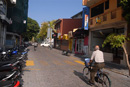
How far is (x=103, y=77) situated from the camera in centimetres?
493

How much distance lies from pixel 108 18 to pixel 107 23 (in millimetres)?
561

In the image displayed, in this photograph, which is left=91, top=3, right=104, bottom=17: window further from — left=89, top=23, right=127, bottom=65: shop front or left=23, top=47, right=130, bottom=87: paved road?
left=23, top=47, right=130, bottom=87: paved road

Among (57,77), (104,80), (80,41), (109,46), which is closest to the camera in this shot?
(104,80)

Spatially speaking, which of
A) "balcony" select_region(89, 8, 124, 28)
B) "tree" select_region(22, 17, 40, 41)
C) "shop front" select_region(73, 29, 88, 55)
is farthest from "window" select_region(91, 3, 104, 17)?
"tree" select_region(22, 17, 40, 41)

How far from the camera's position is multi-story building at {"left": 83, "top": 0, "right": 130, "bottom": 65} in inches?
488

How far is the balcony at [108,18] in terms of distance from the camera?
1222cm

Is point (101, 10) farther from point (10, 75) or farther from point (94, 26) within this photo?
point (10, 75)

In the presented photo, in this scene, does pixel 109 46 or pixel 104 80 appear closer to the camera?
pixel 104 80

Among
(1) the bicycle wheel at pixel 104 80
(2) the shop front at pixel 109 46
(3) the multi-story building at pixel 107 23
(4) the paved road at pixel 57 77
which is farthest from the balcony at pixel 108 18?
(1) the bicycle wheel at pixel 104 80

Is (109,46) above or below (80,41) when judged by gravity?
below

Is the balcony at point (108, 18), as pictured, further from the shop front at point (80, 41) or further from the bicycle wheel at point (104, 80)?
the bicycle wheel at point (104, 80)

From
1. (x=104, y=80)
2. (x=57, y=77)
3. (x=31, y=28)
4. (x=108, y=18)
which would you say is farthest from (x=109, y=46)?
(x=31, y=28)

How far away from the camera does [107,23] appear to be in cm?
1398

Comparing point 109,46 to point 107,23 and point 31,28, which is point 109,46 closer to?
point 107,23
